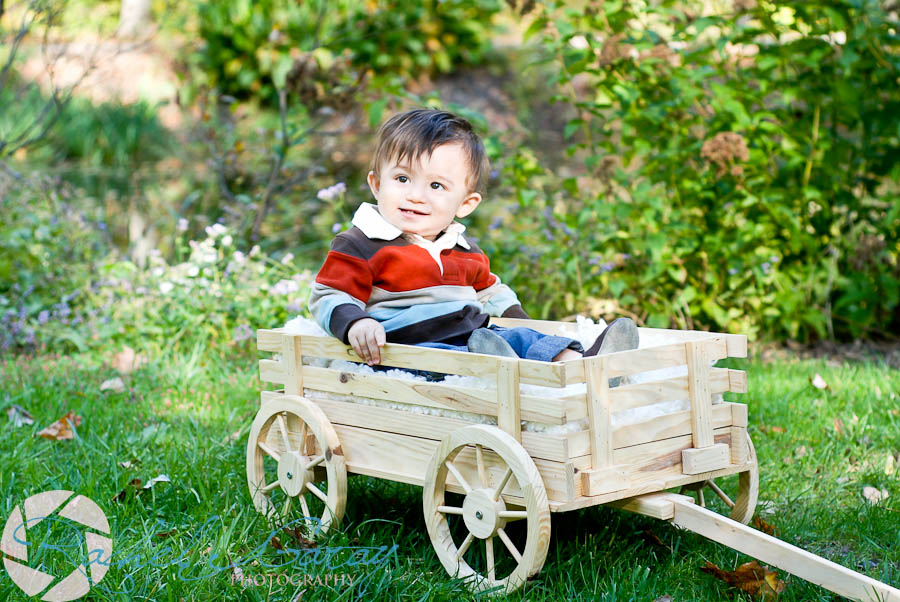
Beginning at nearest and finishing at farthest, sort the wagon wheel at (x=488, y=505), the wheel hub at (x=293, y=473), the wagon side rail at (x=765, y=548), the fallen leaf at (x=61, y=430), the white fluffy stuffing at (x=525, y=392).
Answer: the wagon side rail at (x=765, y=548) < the wagon wheel at (x=488, y=505) < the white fluffy stuffing at (x=525, y=392) < the wheel hub at (x=293, y=473) < the fallen leaf at (x=61, y=430)

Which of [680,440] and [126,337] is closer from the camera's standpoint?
[680,440]

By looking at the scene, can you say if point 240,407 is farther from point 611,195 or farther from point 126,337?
point 611,195

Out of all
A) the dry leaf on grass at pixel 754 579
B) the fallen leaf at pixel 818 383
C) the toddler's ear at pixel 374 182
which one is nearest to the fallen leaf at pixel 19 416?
the toddler's ear at pixel 374 182

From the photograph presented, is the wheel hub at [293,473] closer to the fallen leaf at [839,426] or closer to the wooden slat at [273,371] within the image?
the wooden slat at [273,371]

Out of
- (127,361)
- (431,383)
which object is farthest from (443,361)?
(127,361)

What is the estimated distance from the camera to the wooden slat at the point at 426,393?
196cm

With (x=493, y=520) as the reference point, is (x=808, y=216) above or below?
above

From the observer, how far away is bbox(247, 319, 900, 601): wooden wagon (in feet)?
6.37

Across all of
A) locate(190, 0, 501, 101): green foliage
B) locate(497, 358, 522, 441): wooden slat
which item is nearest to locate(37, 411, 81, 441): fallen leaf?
locate(497, 358, 522, 441): wooden slat

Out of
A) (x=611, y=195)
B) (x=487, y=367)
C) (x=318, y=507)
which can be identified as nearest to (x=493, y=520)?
(x=487, y=367)

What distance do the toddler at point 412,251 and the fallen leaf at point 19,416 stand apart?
4.59 ft

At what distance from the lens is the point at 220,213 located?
6375 millimetres

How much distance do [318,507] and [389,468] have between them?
1.15 ft

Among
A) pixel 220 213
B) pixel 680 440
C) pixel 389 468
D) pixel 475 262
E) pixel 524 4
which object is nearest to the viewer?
pixel 680 440
